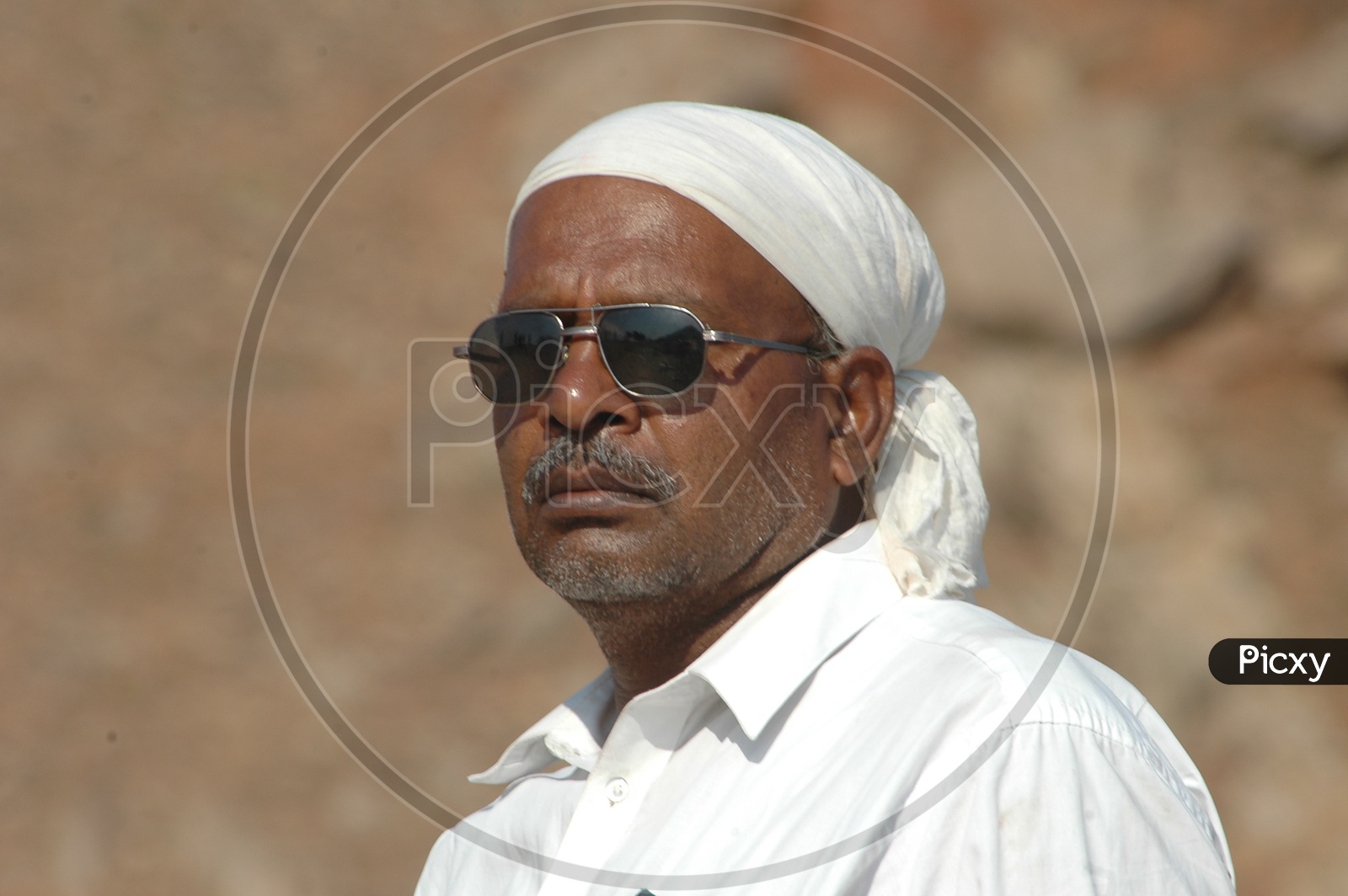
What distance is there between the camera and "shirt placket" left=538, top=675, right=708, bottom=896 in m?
1.79

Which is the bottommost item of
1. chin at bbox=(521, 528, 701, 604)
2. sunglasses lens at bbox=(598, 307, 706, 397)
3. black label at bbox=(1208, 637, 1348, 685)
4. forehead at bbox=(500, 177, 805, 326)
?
black label at bbox=(1208, 637, 1348, 685)

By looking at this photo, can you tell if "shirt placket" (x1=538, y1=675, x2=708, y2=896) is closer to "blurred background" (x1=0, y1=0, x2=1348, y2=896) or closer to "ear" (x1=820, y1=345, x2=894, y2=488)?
"ear" (x1=820, y1=345, x2=894, y2=488)

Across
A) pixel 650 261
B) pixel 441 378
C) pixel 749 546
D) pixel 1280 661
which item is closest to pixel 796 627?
pixel 749 546

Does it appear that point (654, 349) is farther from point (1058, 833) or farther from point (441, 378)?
point (441, 378)

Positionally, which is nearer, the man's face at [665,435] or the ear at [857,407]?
the man's face at [665,435]

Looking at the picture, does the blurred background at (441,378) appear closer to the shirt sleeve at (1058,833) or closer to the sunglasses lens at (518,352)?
the sunglasses lens at (518,352)

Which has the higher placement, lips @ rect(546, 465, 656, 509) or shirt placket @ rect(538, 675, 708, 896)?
lips @ rect(546, 465, 656, 509)

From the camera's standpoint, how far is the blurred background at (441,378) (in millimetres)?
5285

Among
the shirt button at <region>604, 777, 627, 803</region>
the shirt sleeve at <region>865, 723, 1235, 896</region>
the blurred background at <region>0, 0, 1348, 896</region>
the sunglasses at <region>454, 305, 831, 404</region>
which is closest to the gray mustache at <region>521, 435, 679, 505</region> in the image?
the sunglasses at <region>454, 305, 831, 404</region>

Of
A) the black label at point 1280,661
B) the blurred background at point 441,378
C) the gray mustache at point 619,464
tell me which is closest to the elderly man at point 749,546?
the gray mustache at point 619,464

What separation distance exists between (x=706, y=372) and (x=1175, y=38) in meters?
5.47

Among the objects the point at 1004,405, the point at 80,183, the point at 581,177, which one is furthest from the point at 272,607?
the point at 581,177

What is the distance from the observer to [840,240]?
6.91ft

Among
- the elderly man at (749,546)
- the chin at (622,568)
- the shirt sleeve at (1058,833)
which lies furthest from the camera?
the chin at (622,568)
